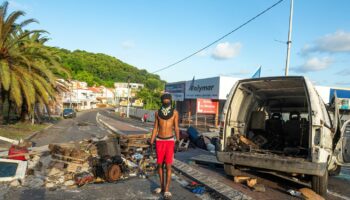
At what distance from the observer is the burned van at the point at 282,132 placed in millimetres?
6133

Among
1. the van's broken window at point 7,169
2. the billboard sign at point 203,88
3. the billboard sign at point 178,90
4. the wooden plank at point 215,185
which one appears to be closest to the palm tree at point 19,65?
the van's broken window at point 7,169

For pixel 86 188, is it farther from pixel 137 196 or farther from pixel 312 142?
pixel 312 142

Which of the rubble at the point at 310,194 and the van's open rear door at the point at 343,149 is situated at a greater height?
the van's open rear door at the point at 343,149

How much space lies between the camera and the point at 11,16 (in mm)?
17797

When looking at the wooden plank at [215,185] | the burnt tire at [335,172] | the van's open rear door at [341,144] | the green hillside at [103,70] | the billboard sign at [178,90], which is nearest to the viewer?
the wooden plank at [215,185]

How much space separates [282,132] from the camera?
27.5 feet

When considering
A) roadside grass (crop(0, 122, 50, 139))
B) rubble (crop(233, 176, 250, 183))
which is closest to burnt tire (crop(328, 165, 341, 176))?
rubble (crop(233, 176, 250, 183))

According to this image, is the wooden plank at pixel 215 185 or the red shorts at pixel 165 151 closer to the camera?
the wooden plank at pixel 215 185

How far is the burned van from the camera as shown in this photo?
6133mm

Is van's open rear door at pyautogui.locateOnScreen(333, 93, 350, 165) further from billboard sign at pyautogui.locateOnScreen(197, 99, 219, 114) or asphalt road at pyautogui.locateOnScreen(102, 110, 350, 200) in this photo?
billboard sign at pyautogui.locateOnScreen(197, 99, 219, 114)

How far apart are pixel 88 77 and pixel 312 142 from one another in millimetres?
142471

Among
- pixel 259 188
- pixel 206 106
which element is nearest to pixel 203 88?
pixel 206 106

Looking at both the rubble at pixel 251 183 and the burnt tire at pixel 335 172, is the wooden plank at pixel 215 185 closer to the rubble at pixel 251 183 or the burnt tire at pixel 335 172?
the rubble at pixel 251 183

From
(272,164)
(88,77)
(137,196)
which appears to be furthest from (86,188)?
(88,77)
